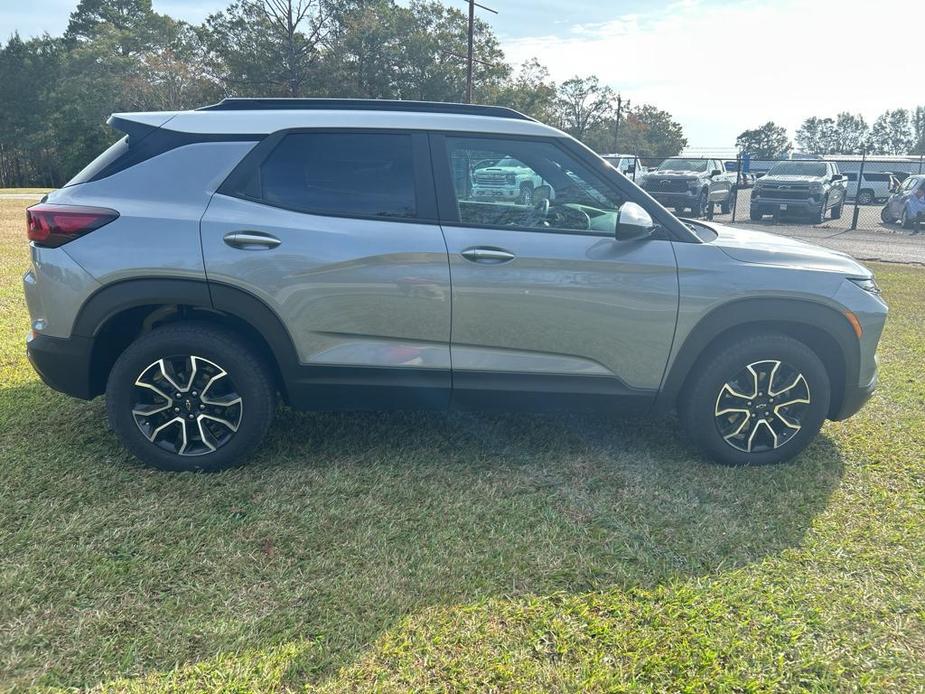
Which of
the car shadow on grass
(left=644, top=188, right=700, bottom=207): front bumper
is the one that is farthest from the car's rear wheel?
the car shadow on grass

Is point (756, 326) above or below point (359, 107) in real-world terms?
below

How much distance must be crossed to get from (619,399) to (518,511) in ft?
2.72

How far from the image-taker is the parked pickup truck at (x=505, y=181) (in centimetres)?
332

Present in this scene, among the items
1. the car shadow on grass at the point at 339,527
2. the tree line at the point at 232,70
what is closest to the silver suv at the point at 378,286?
the car shadow on grass at the point at 339,527

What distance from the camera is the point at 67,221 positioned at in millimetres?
3107

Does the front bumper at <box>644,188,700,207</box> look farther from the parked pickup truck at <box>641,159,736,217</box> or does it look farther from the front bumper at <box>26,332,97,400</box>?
the front bumper at <box>26,332,97,400</box>

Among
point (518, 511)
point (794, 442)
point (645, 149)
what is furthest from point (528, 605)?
point (645, 149)

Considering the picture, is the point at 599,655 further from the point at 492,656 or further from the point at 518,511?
the point at 518,511

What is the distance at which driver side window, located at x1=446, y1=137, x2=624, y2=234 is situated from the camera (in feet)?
10.8

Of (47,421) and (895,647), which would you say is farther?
(47,421)

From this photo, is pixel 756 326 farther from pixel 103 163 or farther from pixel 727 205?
pixel 727 205

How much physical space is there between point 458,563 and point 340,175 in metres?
1.93

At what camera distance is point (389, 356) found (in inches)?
130

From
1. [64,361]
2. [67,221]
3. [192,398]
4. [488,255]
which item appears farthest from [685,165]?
[64,361]
